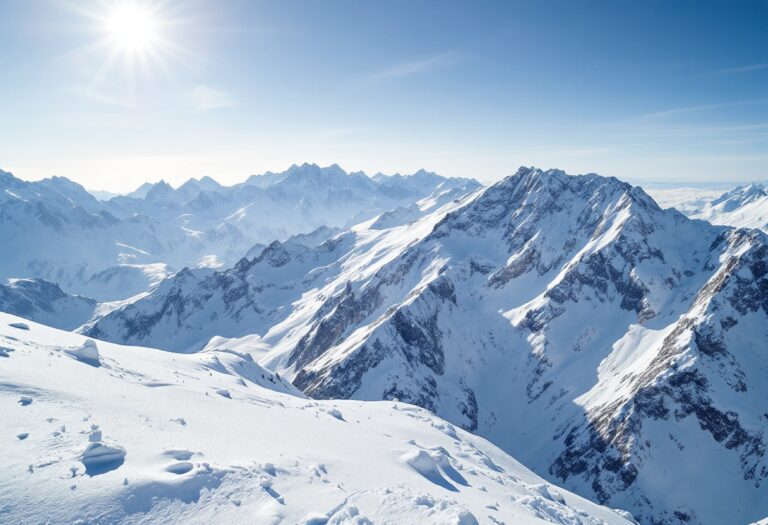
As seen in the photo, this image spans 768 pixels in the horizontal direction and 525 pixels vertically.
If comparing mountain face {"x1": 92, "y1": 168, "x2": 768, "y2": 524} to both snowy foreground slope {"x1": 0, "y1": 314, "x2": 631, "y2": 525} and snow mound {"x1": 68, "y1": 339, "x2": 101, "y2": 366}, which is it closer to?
snowy foreground slope {"x1": 0, "y1": 314, "x2": 631, "y2": 525}

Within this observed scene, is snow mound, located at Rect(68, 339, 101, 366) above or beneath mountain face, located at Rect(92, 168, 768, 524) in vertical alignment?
above

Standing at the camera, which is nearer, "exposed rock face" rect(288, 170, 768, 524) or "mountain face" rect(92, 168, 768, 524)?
"mountain face" rect(92, 168, 768, 524)

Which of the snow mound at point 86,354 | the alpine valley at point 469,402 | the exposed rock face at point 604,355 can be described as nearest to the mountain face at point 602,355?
the exposed rock face at point 604,355

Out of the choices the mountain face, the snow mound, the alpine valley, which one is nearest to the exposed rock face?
the mountain face

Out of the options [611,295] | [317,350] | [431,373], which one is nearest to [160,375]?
[431,373]

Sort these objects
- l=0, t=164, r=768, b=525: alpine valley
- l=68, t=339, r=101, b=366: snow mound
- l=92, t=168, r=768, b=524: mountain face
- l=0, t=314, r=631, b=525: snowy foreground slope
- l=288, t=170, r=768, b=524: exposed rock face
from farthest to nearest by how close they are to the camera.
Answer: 1. l=288, t=170, r=768, b=524: exposed rock face
2. l=92, t=168, r=768, b=524: mountain face
3. l=68, t=339, r=101, b=366: snow mound
4. l=0, t=164, r=768, b=525: alpine valley
5. l=0, t=314, r=631, b=525: snowy foreground slope

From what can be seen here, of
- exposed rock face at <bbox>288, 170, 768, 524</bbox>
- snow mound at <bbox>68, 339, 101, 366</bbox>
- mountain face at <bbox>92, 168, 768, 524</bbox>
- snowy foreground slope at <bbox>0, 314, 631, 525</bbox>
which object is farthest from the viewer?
exposed rock face at <bbox>288, 170, 768, 524</bbox>
